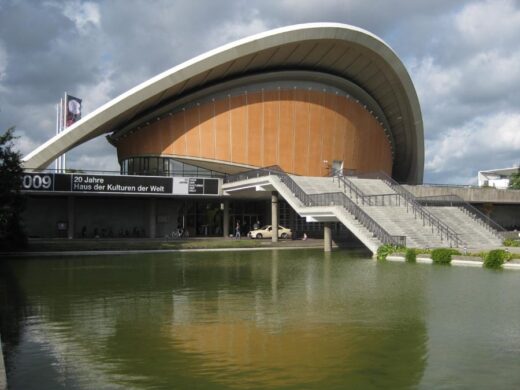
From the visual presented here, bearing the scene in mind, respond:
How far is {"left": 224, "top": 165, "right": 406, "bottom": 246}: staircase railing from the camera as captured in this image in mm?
24922

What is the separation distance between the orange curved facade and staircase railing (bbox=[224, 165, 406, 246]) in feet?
16.3

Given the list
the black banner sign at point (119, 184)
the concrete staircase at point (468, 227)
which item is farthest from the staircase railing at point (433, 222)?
the black banner sign at point (119, 184)

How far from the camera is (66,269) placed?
21234mm

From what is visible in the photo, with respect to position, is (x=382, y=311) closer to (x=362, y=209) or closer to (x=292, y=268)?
(x=292, y=268)

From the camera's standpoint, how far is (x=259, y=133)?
42969 millimetres

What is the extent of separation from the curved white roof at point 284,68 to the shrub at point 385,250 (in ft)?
62.2

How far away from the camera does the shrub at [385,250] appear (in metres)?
23.7

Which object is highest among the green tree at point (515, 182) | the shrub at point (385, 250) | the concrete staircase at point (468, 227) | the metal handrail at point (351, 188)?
the green tree at point (515, 182)

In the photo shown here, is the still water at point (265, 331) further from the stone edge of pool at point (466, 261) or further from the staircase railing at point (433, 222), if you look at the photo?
the staircase railing at point (433, 222)

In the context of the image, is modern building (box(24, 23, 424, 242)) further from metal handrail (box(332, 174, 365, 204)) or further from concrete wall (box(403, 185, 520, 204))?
metal handrail (box(332, 174, 365, 204))

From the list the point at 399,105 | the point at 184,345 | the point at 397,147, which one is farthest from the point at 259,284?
the point at 397,147

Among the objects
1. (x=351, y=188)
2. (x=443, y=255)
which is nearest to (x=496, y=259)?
(x=443, y=255)

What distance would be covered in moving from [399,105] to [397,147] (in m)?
7.32

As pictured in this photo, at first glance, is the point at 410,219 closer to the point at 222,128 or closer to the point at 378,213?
the point at 378,213
